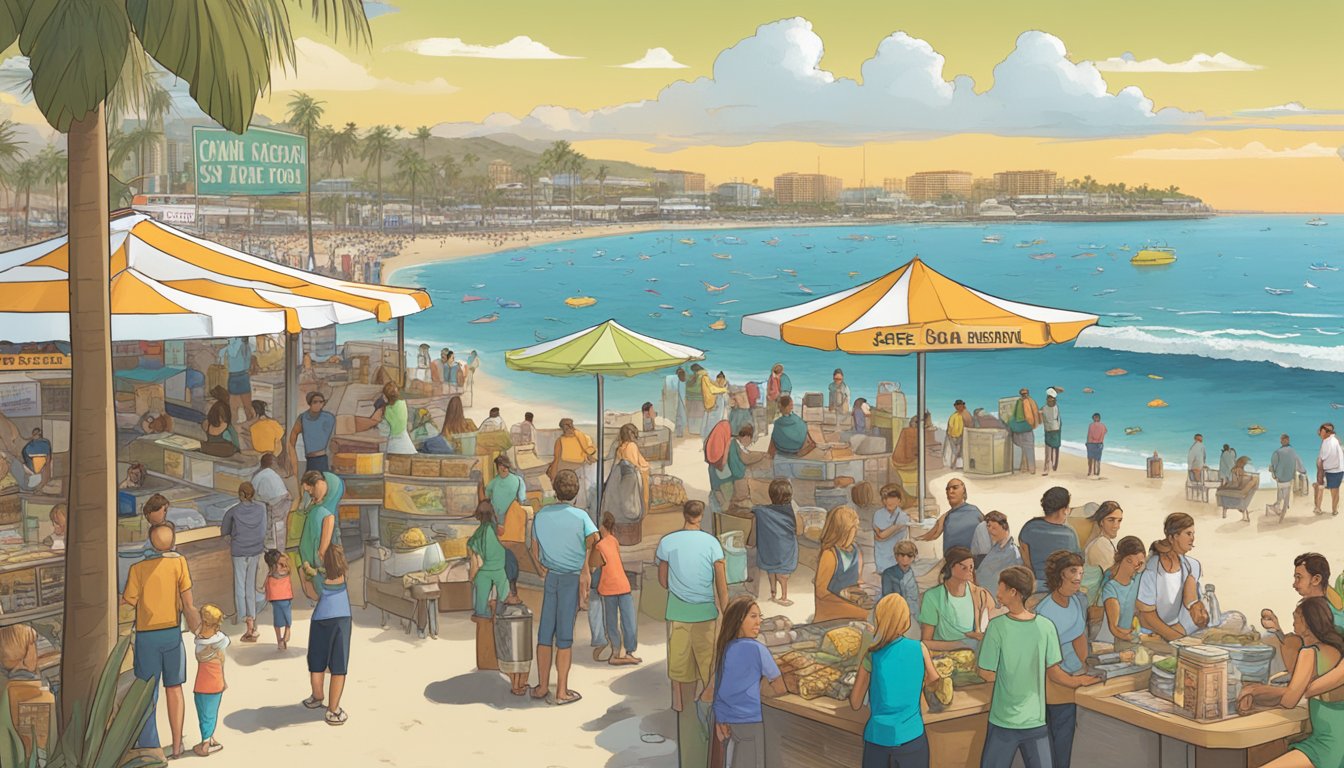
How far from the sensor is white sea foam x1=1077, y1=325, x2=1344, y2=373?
68.4 metres

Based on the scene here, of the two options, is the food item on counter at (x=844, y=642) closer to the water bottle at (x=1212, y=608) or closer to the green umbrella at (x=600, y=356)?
the water bottle at (x=1212, y=608)

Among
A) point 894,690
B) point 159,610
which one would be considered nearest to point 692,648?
point 894,690

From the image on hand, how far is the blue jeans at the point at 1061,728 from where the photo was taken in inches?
245

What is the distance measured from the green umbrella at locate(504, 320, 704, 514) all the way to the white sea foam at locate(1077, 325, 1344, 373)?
62.2 metres

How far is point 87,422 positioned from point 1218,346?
74.5 meters

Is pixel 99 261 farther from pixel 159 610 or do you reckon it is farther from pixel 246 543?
pixel 246 543

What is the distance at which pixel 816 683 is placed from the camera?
6.35m

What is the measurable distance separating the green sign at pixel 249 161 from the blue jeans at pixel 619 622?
927 centimetres

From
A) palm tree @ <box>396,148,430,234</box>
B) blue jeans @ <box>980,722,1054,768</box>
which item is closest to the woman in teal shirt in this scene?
blue jeans @ <box>980,722,1054,768</box>

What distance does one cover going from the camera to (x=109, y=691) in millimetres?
6441

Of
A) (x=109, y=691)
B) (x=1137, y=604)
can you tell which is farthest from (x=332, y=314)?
(x=1137, y=604)

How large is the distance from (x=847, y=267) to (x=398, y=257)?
2150 inches

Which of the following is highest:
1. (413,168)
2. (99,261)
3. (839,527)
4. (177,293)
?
(413,168)

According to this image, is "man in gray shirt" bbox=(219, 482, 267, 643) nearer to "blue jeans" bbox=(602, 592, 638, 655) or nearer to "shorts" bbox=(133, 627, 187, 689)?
"shorts" bbox=(133, 627, 187, 689)
